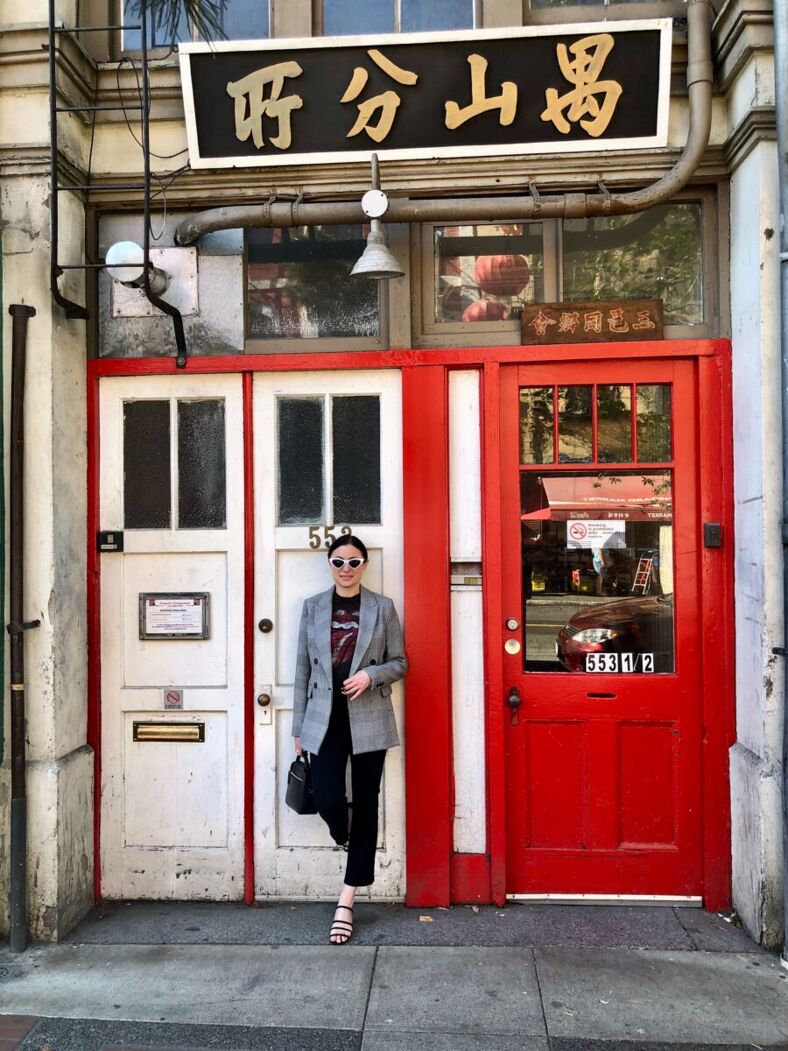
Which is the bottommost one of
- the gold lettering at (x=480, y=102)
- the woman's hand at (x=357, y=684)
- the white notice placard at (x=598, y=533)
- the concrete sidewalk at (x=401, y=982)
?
the concrete sidewalk at (x=401, y=982)

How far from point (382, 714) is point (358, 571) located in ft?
2.36

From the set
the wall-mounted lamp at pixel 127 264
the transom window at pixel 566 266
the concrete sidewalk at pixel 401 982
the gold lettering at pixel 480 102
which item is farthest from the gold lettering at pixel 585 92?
the concrete sidewalk at pixel 401 982

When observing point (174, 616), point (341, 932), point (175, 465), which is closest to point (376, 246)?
point (175, 465)

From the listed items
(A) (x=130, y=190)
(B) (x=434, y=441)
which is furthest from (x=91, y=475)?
(B) (x=434, y=441)

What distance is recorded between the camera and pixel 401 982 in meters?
3.46

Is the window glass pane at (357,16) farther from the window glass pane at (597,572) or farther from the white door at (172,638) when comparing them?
the window glass pane at (597,572)

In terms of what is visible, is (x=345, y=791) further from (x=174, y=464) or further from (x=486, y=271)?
(x=486, y=271)

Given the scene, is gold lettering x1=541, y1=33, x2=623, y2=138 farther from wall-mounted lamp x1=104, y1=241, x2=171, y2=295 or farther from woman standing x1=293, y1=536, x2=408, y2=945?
woman standing x1=293, y1=536, x2=408, y2=945

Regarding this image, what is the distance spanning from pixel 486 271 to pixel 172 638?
104 inches

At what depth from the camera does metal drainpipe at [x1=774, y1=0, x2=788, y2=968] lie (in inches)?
139

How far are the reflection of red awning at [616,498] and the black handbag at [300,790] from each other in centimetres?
186

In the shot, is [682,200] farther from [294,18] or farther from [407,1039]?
[407,1039]

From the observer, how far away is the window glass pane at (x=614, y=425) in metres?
4.19

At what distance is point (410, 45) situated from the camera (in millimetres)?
3930
